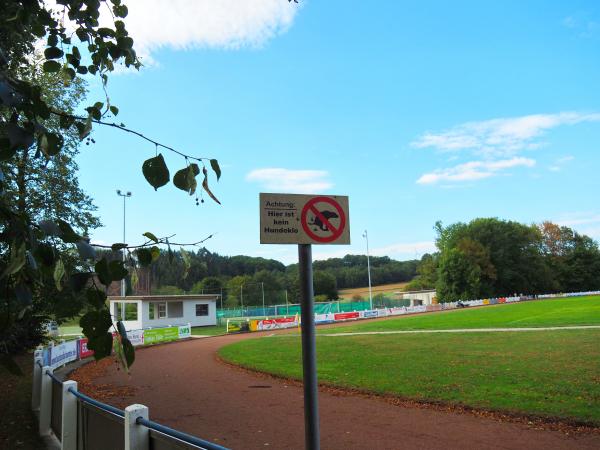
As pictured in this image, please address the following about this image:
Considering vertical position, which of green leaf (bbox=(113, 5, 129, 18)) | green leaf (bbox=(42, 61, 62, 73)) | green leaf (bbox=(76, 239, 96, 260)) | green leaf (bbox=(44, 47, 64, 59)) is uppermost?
green leaf (bbox=(113, 5, 129, 18))

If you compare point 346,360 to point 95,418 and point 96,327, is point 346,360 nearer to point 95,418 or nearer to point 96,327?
point 95,418

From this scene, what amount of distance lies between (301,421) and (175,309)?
42.5 m

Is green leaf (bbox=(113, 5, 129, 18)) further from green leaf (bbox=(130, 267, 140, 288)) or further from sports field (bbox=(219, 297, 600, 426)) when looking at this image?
sports field (bbox=(219, 297, 600, 426))

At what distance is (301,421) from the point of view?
32.6ft

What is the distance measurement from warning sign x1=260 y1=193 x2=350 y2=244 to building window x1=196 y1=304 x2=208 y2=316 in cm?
5044

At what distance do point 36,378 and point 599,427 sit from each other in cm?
1055

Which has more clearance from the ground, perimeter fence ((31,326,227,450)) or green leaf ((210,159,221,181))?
green leaf ((210,159,221,181))

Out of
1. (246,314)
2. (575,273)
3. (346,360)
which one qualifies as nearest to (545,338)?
(346,360)

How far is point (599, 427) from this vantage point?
820cm

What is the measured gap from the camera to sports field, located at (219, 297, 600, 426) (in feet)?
33.8

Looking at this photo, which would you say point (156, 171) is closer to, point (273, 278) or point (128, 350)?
point (128, 350)

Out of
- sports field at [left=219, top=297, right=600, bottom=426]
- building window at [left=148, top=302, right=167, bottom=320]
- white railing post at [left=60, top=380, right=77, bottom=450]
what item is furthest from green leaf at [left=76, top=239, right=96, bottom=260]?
building window at [left=148, top=302, right=167, bottom=320]

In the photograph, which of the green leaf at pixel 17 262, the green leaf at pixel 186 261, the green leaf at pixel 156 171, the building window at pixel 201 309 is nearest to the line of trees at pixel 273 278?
the building window at pixel 201 309

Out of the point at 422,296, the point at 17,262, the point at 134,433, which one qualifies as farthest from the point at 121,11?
the point at 422,296
